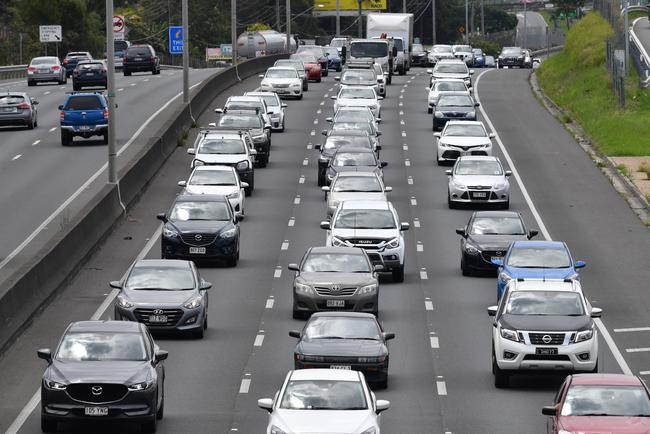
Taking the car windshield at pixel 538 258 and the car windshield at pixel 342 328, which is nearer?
the car windshield at pixel 342 328

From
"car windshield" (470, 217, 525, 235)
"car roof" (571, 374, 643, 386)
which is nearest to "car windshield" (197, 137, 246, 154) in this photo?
"car windshield" (470, 217, 525, 235)

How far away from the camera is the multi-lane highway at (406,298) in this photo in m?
23.9

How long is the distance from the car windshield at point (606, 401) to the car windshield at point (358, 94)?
1824 inches

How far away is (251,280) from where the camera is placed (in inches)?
1390

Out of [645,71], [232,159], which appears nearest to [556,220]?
[232,159]

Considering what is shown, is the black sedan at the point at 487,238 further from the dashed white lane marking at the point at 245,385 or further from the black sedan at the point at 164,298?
the dashed white lane marking at the point at 245,385

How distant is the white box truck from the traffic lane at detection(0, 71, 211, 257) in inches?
1015

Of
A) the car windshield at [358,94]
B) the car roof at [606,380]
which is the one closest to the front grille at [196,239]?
the car roof at [606,380]

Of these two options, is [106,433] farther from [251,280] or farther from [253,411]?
[251,280]

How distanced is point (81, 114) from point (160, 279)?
29124 mm

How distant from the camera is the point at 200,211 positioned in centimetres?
3703

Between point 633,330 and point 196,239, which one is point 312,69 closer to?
point 196,239

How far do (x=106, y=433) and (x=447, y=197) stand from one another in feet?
88.2

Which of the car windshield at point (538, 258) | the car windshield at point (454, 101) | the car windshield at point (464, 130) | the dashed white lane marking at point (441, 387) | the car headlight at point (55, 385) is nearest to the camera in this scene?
the car headlight at point (55, 385)
